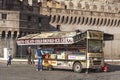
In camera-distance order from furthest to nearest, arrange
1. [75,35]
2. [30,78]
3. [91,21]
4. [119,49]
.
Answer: [91,21] → [119,49] → [75,35] → [30,78]

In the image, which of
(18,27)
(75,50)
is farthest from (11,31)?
(75,50)

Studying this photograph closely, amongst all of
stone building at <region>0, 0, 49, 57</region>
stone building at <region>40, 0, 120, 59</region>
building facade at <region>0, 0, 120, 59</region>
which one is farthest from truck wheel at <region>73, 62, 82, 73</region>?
stone building at <region>40, 0, 120, 59</region>

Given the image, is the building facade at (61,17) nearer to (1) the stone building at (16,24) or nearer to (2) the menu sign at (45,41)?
(1) the stone building at (16,24)

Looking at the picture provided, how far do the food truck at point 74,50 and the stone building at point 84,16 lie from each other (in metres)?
39.6

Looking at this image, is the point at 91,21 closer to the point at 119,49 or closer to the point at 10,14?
the point at 119,49

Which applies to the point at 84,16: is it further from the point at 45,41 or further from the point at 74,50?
the point at 74,50

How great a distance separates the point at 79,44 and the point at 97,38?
3.78 ft

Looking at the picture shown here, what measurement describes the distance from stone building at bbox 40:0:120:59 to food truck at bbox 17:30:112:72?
3962 cm

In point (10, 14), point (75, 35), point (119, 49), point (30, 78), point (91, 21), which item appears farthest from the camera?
point (91, 21)

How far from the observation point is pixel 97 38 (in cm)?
2862

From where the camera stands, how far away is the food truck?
28.0m

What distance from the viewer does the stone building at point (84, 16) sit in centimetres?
7438

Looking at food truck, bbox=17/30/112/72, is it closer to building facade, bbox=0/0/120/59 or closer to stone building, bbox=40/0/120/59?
building facade, bbox=0/0/120/59

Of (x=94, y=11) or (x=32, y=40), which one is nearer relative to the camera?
(x=32, y=40)
